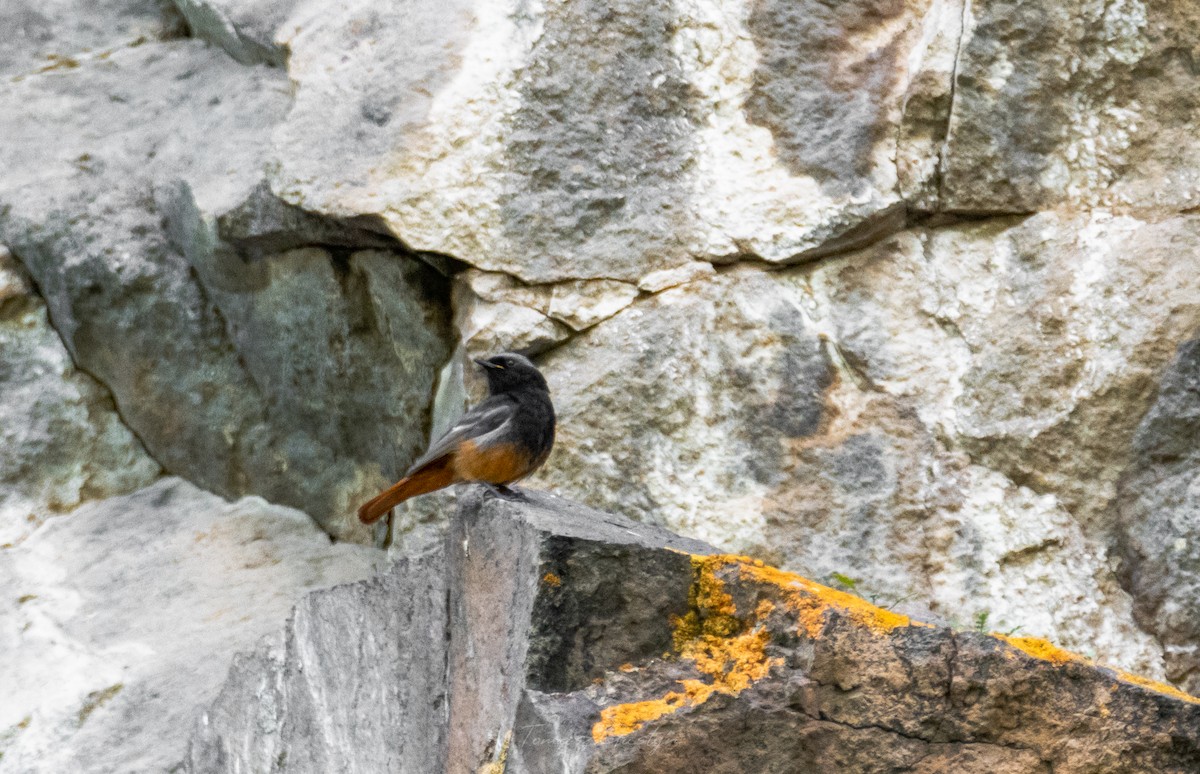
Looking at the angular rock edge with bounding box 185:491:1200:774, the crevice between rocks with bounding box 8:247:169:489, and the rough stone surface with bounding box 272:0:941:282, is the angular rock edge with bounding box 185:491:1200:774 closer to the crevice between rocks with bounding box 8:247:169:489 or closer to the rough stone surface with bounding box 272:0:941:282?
the rough stone surface with bounding box 272:0:941:282

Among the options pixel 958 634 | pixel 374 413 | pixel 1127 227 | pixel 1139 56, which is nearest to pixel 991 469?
pixel 1127 227

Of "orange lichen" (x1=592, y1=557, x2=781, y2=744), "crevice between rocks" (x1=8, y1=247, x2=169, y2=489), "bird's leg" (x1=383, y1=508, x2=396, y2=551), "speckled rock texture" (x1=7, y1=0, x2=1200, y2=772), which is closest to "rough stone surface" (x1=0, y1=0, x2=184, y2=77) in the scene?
"crevice between rocks" (x1=8, y1=247, x2=169, y2=489)

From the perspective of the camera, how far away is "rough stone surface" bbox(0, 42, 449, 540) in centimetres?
615

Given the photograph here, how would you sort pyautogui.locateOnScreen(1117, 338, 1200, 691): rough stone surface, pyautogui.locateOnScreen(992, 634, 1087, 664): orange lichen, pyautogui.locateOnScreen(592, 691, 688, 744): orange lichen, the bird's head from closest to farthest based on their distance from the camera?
pyautogui.locateOnScreen(592, 691, 688, 744): orange lichen, pyautogui.locateOnScreen(992, 634, 1087, 664): orange lichen, the bird's head, pyautogui.locateOnScreen(1117, 338, 1200, 691): rough stone surface

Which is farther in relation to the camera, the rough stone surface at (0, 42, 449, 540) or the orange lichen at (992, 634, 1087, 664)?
the rough stone surface at (0, 42, 449, 540)

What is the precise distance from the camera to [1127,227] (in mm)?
5520

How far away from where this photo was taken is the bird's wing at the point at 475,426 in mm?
4582

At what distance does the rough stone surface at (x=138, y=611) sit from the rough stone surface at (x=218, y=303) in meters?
0.27

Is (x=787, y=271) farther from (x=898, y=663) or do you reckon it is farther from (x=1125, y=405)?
(x=898, y=663)

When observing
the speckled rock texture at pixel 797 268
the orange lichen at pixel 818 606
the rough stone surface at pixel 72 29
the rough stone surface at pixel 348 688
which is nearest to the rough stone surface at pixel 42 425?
the speckled rock texture at pixel 797 268

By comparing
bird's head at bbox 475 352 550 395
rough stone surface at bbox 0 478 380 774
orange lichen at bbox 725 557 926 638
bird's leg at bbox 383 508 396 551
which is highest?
orange lichen at bbox 725 557 926 638

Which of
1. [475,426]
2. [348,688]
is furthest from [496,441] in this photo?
[348,688]

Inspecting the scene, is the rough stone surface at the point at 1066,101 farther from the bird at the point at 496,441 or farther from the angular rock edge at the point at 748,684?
the angular rock edge at the point at 748,684

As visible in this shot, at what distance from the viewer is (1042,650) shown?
3291 millimetres
